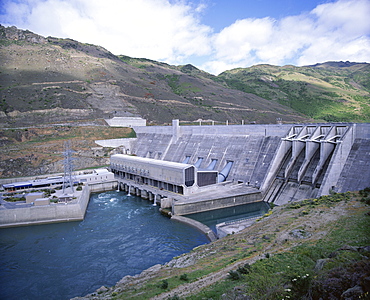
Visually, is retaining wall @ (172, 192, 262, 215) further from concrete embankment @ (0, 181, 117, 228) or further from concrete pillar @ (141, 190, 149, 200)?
concrete embankment @ (0, 181, 117, 228)

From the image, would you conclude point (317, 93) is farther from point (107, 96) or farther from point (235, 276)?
point (235, 276)

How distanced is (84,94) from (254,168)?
60568mm

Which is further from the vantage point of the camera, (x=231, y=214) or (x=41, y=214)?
(x=231, y=214)

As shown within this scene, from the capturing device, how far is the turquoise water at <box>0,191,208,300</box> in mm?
18953

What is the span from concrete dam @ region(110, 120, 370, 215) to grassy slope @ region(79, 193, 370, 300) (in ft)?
24.1

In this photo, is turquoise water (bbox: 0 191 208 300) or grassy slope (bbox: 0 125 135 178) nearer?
turquoise water (bbox: 0 191 208 300)

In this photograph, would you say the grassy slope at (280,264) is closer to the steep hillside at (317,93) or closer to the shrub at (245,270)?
the shrub at (245,270)

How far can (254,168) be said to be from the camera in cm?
3806

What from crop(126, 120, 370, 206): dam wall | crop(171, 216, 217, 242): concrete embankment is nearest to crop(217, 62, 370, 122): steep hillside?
crop(126, 120, 370, 206): dam wall

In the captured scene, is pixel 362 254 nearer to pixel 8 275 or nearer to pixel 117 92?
pixel 8 275

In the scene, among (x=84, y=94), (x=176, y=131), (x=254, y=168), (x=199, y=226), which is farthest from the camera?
(x=84, y=94)

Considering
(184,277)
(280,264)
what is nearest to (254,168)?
(280,264)

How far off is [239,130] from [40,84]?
62.6 metres

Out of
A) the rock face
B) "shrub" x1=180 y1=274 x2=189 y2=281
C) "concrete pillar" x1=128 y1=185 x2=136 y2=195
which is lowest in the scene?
"concrete pillar" x1=128 y1=185 x2=136 y2=195
